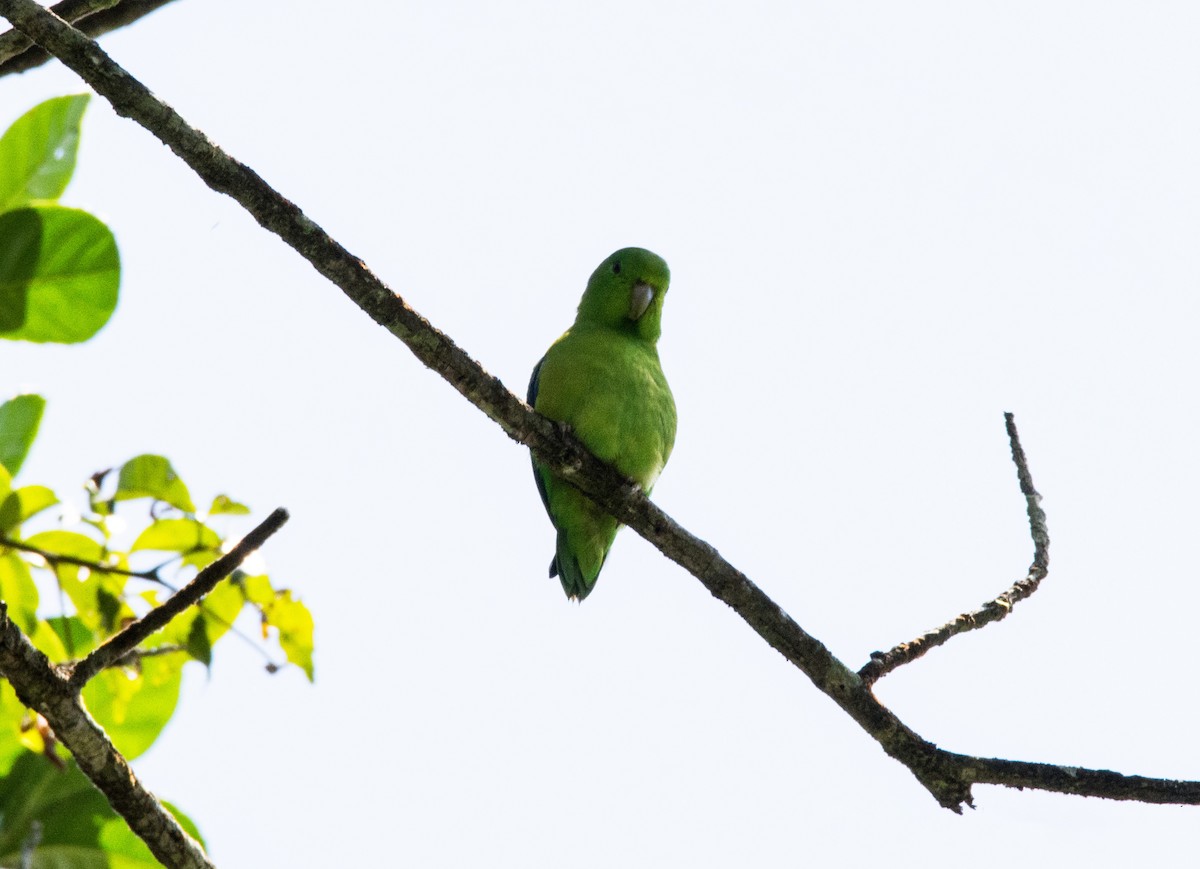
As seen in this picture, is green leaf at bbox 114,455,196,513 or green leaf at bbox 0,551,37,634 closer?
green leaf at bbox 0,551,37,634

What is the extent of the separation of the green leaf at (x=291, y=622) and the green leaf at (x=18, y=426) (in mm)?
792

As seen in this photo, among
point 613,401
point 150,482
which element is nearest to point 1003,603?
point 613,401

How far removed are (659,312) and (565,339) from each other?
1.81 ft

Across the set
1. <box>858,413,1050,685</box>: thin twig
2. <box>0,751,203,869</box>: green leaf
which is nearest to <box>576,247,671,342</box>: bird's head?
<box>858,413,1050,685</box>: thin twig

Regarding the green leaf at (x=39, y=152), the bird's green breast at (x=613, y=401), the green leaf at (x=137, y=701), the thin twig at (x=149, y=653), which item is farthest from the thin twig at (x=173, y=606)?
the bird's green breast at (x=613, y=401)

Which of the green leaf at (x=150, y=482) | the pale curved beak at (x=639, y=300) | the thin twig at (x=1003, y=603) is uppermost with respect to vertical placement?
the pale curved beak at (x=639, y=300)

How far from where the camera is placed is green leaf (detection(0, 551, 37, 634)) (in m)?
3.05

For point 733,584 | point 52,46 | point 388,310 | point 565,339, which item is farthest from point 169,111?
point 565,339

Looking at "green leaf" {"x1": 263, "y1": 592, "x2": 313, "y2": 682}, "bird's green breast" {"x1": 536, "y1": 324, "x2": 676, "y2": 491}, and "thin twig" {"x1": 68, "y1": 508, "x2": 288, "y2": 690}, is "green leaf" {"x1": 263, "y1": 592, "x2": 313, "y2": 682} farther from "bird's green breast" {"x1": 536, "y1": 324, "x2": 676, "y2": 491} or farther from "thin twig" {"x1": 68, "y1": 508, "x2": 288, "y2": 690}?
"bird's green breast" {"x1": 536, "y1": 324, "x2": 676, "y2": 491}

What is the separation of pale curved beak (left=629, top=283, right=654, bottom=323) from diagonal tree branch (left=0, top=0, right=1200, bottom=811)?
5.86 feet

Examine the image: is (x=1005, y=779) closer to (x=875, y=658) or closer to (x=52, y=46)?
(x=875, y=658)

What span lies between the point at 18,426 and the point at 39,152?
0.77m

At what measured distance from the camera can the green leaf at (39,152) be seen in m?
3.34

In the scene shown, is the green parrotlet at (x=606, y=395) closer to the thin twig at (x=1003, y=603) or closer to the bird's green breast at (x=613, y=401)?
the bird's green breast at (x=613, y=401)
